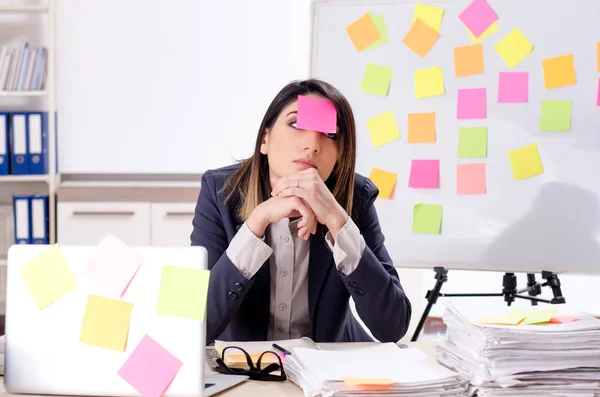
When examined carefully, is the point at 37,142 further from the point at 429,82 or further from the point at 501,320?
the point at 501,320

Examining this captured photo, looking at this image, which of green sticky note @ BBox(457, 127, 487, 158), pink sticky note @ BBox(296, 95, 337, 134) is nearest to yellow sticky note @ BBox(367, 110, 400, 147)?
green sticky note @ BBox(457, 127, 487, 158)

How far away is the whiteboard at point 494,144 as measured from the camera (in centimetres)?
236

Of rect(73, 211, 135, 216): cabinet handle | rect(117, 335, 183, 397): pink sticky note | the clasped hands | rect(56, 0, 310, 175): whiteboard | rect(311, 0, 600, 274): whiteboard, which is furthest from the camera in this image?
rect(56, 0, 310, 175): whiteboard

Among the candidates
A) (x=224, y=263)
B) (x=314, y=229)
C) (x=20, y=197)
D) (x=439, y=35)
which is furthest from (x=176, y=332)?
(x=20, y=197)

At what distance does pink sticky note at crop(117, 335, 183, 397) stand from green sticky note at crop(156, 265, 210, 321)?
2.0 inches

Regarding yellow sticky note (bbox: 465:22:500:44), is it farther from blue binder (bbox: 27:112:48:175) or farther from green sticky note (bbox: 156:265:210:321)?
blue binder (bbox: 27:112:48:175)

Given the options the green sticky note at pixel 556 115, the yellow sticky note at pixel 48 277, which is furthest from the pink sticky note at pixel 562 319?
the green sticky note at pixel 556 115

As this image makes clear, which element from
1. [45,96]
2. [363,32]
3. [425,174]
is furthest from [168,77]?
[425,174]

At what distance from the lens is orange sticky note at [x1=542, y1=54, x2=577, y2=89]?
2.38 metres

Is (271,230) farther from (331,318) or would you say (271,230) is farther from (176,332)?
(176,332)

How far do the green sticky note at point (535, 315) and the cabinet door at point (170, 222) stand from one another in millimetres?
2515

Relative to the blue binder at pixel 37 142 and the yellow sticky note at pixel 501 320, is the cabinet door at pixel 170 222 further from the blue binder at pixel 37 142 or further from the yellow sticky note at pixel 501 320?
the yellow sticky note at pixel 501 320

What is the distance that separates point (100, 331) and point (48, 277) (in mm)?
107

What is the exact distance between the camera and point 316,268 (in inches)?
66.7
